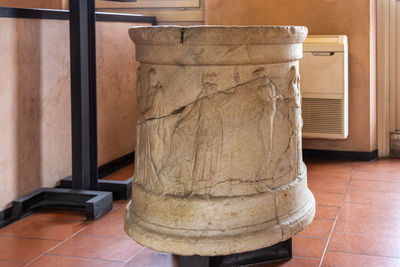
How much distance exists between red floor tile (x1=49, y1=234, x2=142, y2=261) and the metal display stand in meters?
0.46

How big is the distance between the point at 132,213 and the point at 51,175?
1.62 m

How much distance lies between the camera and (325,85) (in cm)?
519

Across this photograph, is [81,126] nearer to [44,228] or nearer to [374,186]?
[44,228]

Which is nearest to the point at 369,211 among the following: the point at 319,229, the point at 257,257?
the point at 319,229

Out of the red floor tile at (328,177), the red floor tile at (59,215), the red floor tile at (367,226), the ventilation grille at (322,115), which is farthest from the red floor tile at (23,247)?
the ventilation grille at (322,115)

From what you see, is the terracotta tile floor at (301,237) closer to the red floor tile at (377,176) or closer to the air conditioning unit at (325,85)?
the red floor tile at (377,176)

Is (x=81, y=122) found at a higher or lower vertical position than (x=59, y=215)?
higher

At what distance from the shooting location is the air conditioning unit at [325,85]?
512cm

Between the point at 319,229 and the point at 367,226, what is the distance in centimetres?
32

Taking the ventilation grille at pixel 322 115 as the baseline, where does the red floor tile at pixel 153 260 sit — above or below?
below

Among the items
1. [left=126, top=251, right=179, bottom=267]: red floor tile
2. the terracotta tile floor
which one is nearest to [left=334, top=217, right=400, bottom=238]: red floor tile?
the terracotta tile floor

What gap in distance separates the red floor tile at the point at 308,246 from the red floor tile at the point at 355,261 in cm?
8

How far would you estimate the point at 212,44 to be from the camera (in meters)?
2.67

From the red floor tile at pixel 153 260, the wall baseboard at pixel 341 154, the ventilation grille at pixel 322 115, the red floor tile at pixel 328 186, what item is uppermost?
the ventilation grille at pixel 322 115
